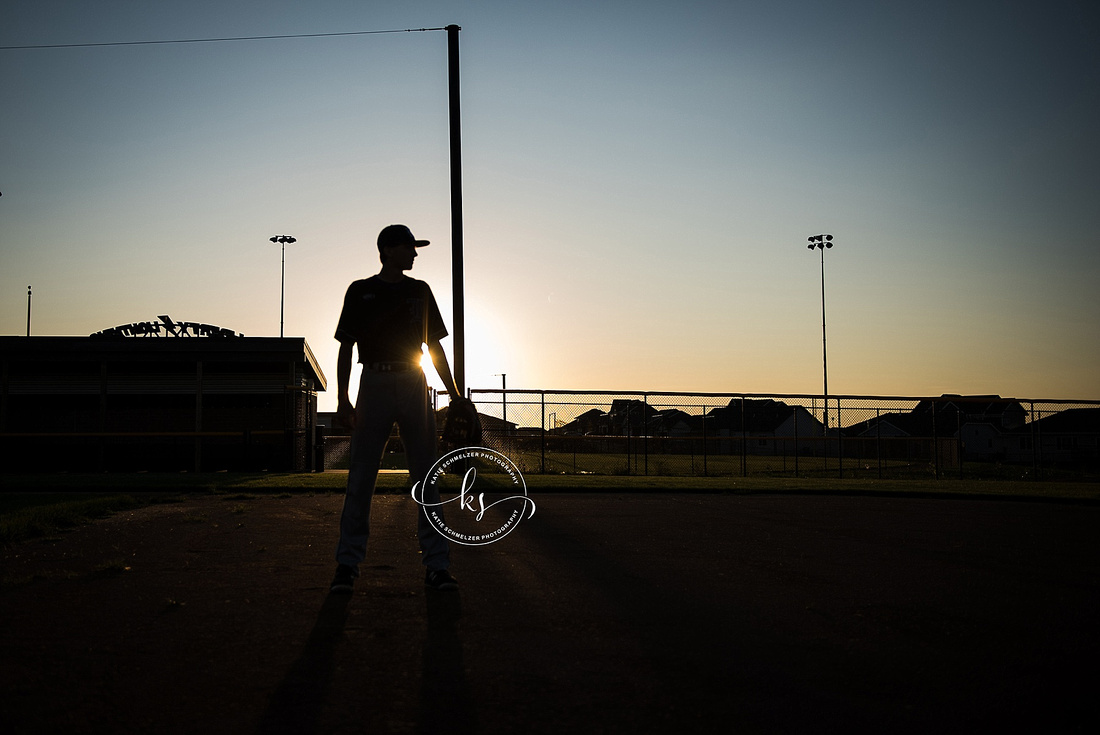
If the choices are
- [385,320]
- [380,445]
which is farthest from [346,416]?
[385,320]

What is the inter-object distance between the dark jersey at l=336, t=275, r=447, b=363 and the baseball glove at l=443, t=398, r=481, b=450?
62cm

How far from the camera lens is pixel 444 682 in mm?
2852

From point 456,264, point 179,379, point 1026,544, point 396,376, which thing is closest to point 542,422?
point 456,264

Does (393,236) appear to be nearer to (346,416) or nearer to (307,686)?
(346,416)

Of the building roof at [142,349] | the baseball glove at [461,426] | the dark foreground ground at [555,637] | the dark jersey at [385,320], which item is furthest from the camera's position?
the building roof at [142,349]

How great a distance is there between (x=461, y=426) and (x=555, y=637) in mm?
2049

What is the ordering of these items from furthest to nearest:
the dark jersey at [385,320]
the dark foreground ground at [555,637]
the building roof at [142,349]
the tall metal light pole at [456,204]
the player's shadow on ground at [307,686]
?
the building roof at [142,349], the tall metal light pole at [456,204], the dark jersey at [385,320], the dark foreground ground at [555,637], the player's shadow on ground at [307,686]

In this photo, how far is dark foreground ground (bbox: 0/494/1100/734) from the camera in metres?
2.55

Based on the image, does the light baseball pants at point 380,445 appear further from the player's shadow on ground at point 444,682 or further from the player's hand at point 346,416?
the player's shadow on ground at point 444,682

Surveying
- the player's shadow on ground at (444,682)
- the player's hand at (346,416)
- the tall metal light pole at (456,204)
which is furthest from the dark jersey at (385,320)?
the tall metal light pole at (456,204)

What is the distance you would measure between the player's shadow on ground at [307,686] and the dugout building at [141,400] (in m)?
22.4

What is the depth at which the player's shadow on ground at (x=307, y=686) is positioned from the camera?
2439 mm

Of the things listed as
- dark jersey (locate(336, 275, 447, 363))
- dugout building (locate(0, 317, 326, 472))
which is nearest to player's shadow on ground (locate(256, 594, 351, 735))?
dark jersey (locate(336, 275, 447, 363))

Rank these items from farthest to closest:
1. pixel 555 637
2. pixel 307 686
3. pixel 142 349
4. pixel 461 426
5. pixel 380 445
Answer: pixel 142 349 < pixel 461 426 < pixel 380 445 < pixel 555 637 < pixel 307 686
